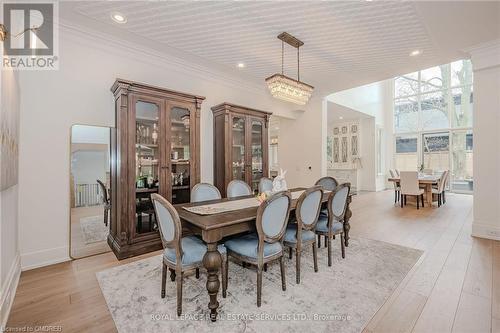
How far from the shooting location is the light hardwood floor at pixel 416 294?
175cm

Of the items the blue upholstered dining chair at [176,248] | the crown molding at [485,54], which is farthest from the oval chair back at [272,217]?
the crown molding at [485,54]

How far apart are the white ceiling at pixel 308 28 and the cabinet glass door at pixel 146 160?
998mm

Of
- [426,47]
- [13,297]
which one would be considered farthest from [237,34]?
[13,297]

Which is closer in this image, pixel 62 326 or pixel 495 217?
pixel 62 326

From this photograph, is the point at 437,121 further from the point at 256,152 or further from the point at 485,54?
the point at 256,152

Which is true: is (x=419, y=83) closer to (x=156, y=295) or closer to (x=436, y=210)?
(x=436, y=210)

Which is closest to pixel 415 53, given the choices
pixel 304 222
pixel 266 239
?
pixel 304 222

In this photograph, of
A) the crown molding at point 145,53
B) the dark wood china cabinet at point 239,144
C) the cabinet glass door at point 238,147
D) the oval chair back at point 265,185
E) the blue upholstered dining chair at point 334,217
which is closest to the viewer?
the blue upholstered dining chair at point 334,217

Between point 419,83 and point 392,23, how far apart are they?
8.08 metres

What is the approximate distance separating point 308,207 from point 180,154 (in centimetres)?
214

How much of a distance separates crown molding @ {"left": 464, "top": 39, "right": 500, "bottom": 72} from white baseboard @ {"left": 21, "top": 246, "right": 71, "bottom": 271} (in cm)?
630

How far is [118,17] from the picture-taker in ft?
8.75

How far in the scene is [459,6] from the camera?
248 cm

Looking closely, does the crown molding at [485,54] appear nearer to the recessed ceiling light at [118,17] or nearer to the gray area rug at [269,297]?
the gray area rug at [269,297]
